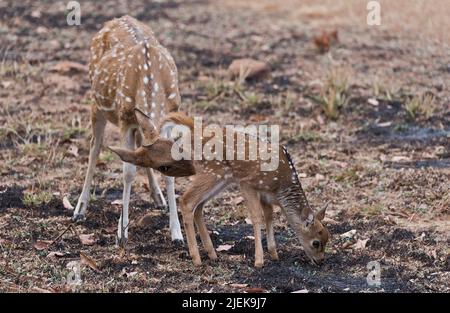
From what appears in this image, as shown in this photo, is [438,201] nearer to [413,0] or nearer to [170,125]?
[170,125]

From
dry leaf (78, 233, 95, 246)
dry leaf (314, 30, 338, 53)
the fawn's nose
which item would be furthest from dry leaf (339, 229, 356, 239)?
dry leaf (314, 30, 338, 53)

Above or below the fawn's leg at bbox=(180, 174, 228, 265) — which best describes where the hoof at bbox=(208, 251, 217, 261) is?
below

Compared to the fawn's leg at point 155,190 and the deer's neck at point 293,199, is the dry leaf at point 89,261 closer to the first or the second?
the deer's neck at point 293,199

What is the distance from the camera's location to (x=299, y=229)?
873 centimetres

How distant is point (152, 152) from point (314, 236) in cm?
155

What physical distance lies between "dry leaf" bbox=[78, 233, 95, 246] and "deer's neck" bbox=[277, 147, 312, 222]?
5.75 ft

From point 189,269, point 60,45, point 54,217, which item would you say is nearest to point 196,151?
point 189,269

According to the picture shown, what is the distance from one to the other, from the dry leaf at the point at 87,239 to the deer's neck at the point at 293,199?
175 cm

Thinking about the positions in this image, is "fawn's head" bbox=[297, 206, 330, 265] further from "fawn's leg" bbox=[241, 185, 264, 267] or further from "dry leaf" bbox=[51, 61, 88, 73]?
"dry leaf" bbox=[51, 61, 88, 73]

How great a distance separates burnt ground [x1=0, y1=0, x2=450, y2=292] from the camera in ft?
27.6

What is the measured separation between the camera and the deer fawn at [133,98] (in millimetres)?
8617

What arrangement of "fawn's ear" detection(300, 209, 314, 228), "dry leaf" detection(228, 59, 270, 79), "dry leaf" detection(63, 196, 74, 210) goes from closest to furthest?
"fawn's ear" detection(300, 209, 314, 228)
"dry leaf" detection(63, 196, 74, 210)
"dry leaf" detection(228, 59, 270, 79)

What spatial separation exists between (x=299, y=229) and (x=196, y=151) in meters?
1.13

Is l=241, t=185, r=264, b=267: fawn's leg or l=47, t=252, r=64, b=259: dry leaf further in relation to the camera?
l=47, t=252, r=64, b=259: dry leaf
